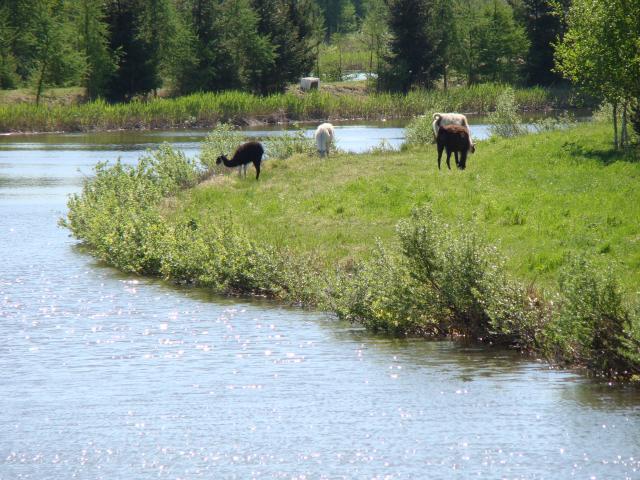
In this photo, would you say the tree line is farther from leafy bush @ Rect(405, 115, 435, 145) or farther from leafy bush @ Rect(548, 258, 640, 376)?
leafy bush @ Rect(548, 258, 640, 376)

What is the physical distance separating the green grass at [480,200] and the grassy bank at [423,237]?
54mm

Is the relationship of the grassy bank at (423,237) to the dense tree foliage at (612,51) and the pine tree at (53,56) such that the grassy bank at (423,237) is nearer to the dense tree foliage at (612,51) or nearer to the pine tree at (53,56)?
the dense tree foliage at (612,51)

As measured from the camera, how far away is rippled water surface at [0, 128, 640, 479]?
1358cm

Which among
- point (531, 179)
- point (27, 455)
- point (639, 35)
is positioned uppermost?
point (639, 35)

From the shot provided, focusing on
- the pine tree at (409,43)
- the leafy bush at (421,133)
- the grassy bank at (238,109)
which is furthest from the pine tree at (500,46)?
the leafy bush at (421,133)

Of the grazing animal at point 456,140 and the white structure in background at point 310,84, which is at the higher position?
the white structure in background at point 310,84

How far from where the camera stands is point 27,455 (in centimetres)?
1412

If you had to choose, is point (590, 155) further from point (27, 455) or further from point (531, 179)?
point (27, 455)

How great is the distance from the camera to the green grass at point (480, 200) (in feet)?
70.5

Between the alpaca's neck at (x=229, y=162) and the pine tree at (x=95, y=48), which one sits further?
the pine tree at (x=95, y=48)

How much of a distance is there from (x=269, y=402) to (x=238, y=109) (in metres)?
67.8

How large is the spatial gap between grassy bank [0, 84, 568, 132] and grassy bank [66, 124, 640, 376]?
42.9 meters

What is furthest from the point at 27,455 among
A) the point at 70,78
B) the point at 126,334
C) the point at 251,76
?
the point at 251,76

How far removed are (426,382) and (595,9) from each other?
59.9 feet
